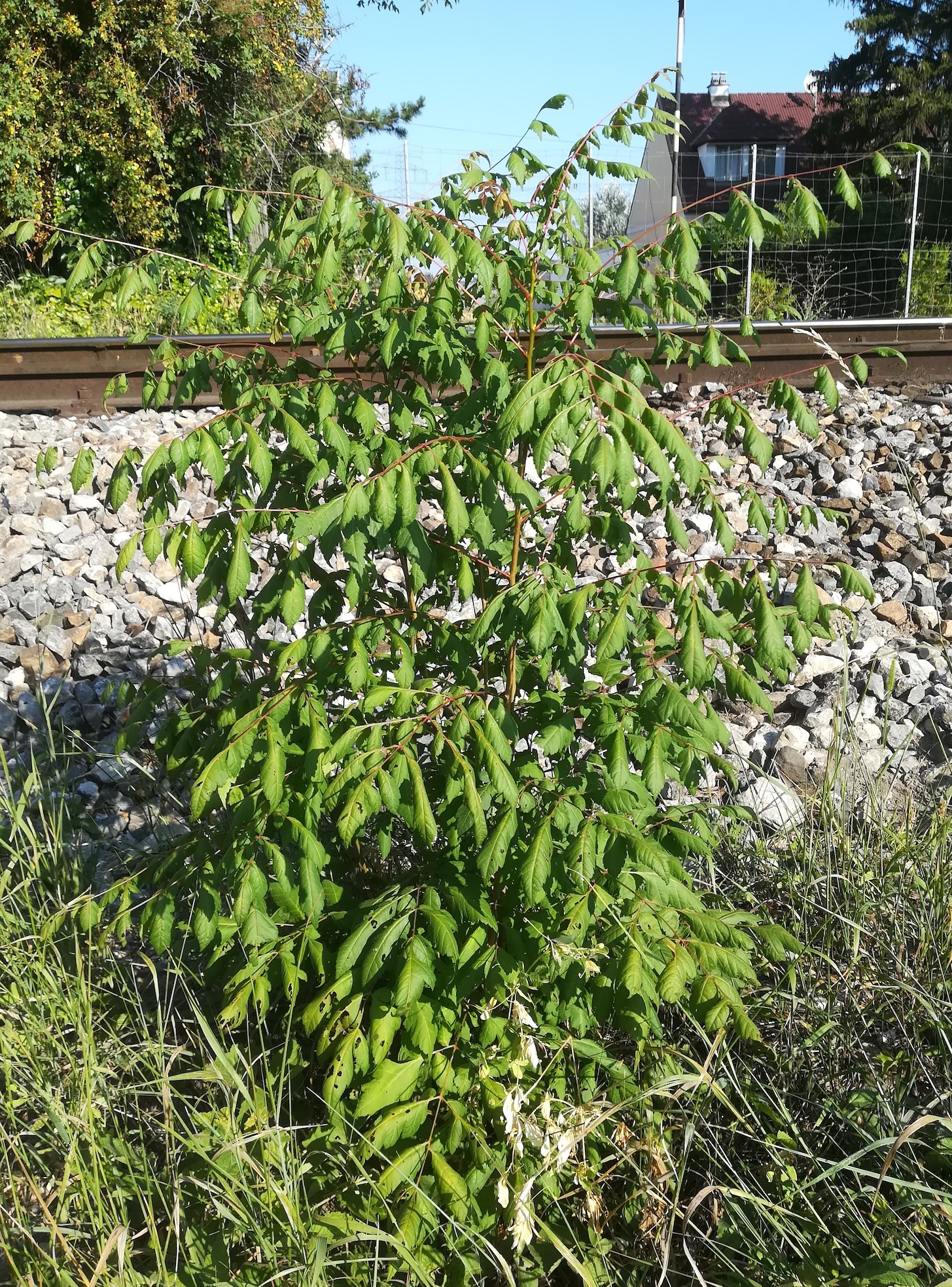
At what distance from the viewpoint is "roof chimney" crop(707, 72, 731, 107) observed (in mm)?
31922

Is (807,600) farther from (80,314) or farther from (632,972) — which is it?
(80,314)

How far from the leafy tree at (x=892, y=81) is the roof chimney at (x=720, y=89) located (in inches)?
339

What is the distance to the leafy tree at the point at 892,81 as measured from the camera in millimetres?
21953

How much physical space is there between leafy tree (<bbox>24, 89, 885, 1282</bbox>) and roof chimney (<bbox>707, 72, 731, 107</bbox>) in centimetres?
3482

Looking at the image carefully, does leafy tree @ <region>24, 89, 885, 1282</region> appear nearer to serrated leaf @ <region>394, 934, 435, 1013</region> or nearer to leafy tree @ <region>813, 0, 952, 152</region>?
serrated leaf @ <region>394, 934, 435, 1013</region>

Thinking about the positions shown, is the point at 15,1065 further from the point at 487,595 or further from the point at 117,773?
the point at 117,773

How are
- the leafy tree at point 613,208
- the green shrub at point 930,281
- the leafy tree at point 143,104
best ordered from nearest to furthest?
the green shrub at point 930,281, the leafy tree at point 143,104, the leafy tree at point 613,208

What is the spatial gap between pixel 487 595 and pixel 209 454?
78cm

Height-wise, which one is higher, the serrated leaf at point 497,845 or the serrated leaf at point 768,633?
the serrated leaf at point 768,633

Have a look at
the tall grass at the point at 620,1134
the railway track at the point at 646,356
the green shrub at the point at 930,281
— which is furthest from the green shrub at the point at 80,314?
the green shrub at the point at 930,281

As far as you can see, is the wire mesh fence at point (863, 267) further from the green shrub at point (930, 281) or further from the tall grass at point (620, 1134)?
the tall grass at point (620, 1134)

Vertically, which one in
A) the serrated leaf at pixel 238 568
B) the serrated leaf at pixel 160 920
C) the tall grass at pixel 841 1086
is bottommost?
the tall grass at pixel 841 1086

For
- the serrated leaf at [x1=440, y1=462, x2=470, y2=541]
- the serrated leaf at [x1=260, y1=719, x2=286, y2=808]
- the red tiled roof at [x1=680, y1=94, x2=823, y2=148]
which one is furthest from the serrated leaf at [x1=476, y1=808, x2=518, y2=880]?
the red tiled roof at [x1=680, y1=94, x2=823, y2=148]

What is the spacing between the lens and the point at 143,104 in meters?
13.8
